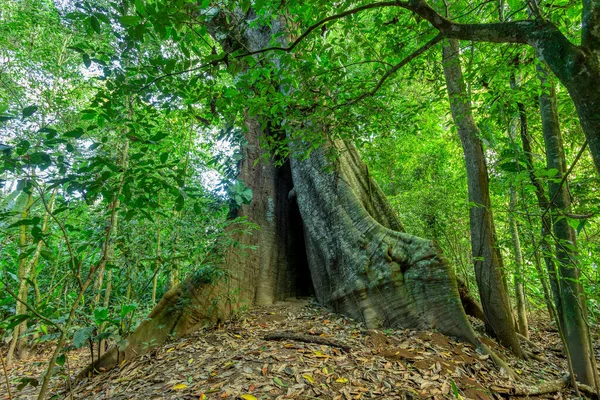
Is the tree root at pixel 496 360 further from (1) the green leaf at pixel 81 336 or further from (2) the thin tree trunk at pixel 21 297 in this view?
(2) the thin tree trunk at pixel 21 297

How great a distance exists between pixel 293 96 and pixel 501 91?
1998 millimetres

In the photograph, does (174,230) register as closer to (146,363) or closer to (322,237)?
(146,363)

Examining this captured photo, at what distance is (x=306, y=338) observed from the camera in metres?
3.13

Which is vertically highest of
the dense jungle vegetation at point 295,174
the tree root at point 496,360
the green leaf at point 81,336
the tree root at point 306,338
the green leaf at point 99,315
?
the dense jungle vegetation at point 295,174

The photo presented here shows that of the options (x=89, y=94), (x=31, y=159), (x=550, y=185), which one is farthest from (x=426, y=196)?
(x=89, y=94)

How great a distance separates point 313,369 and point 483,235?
8.56ft

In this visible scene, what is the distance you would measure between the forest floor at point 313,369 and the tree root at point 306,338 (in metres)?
0.03

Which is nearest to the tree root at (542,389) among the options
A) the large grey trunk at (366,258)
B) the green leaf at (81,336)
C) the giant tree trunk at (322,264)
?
the giant tree trunk at (322,264)

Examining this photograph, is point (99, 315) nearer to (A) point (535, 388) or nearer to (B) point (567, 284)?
(A) point (535, 388)

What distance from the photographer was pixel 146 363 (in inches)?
122

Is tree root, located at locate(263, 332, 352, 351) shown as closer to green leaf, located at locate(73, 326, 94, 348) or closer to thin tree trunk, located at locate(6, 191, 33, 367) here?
green leaf, located at locate(73, 326, 94, 348)

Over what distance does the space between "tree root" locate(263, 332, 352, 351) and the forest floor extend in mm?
35

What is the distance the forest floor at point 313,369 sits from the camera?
2279mm

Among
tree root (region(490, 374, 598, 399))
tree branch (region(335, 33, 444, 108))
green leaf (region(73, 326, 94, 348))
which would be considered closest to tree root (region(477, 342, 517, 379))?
tree root (region(490, 374, 598, 399))
